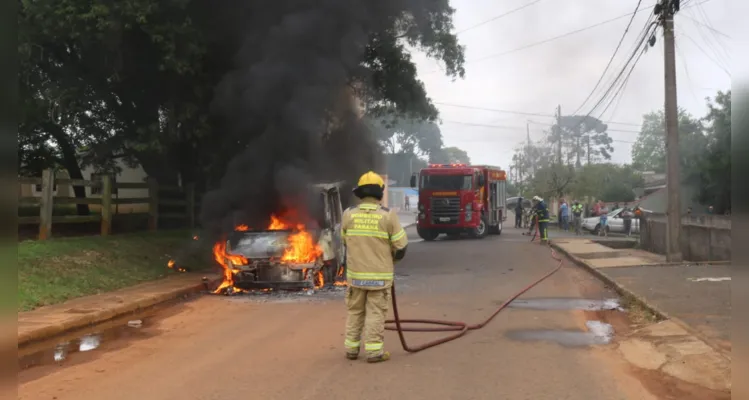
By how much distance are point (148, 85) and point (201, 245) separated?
13.3 ft

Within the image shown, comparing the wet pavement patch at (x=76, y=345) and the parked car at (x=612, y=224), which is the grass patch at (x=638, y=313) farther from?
the parked car at (x=612, y=224)

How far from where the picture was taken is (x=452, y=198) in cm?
2427

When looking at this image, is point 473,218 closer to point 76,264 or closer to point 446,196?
point 446,196

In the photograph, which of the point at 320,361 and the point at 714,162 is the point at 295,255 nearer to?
the point at 320,361

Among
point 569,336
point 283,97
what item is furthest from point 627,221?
point 569,336

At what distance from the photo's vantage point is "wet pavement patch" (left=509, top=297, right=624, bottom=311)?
30.8 ft

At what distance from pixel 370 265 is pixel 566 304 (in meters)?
4.70

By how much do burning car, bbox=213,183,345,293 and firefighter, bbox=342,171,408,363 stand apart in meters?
4.80

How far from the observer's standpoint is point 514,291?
36.4 ft

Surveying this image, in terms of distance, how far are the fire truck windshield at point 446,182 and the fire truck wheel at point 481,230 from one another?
1.76 m

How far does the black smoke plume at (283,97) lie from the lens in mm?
13008

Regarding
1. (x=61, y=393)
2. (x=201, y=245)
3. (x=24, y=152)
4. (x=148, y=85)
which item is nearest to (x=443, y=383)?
(x=61, y=393)

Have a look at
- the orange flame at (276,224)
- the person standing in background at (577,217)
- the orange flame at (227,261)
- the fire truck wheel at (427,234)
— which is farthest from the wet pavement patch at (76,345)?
the person standing in background at (577,217)

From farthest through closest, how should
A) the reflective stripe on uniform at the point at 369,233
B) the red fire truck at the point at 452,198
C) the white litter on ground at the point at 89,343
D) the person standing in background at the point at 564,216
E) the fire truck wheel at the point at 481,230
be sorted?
the person standing in background at the point at 564,216 → the fire truck wheel at the point at 481,230 → the red fire truck at the point at 452,198 → the white litter on ground at the point at 89,343 → the reflective stripe on uniform at the point at 369,233
